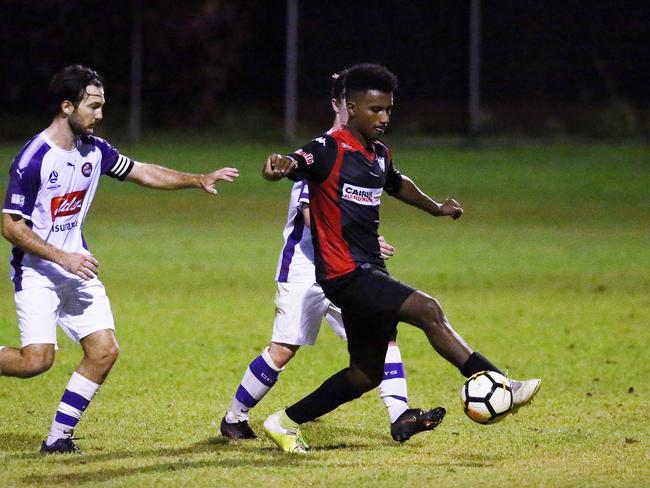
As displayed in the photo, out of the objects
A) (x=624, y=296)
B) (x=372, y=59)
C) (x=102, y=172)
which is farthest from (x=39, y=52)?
(x=102, y=172)

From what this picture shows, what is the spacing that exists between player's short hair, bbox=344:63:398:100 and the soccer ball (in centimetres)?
170

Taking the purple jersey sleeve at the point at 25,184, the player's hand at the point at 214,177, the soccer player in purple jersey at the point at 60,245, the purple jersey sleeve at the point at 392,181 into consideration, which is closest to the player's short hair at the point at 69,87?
the soccer player in purple jersey at the point at 60,245

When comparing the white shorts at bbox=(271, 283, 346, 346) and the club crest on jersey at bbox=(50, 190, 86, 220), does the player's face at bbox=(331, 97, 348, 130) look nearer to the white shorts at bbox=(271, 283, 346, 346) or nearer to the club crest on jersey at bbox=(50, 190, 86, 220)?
the white shorts at bbox=(271, 283, 346, 346)

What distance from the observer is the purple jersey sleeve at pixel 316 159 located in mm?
7555

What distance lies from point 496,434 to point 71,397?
268 centimetres

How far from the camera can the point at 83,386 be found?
26.7ft

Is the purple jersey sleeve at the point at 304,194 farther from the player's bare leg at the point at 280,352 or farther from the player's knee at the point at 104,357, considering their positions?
the player's knee at the point at 104,357

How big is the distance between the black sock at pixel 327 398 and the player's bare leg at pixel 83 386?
44.2 inches

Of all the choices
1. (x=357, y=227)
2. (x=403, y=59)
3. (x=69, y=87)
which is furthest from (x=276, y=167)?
(x=403, y=59)

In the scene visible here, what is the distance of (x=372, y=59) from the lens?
112 feet

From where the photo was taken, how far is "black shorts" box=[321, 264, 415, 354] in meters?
7.47

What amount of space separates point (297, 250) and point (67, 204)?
1.51 meters

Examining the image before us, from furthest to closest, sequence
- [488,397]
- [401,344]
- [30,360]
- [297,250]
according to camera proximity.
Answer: [401,344] → [297,250] → [30,360] → [488,397]

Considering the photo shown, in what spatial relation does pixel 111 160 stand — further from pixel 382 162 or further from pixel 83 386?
pixel 382 162
